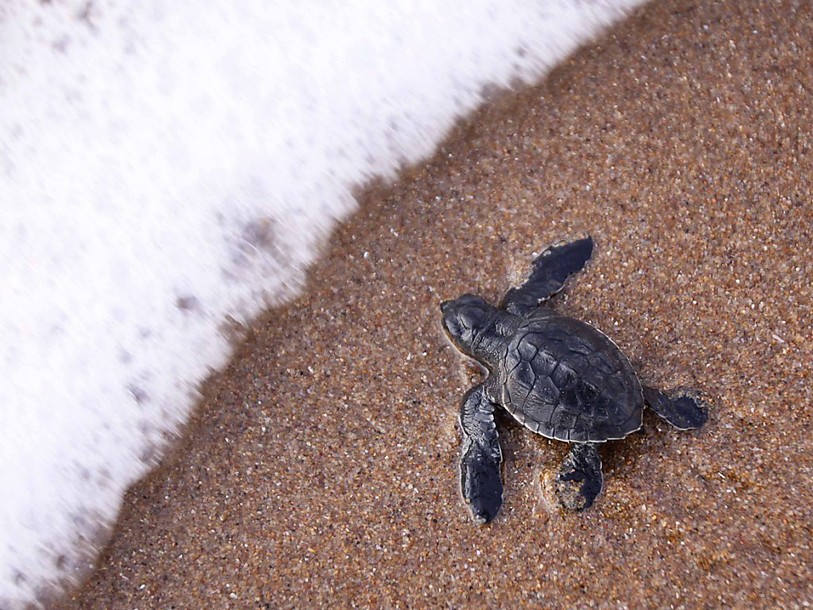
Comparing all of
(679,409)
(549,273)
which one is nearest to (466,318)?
(549,273)

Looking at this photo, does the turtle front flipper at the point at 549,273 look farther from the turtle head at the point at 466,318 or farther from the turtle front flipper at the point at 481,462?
the turtle front flipper at the point at 481,462

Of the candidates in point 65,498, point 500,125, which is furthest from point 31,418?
point 500,125

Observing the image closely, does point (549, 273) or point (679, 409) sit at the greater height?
point (549, 273)

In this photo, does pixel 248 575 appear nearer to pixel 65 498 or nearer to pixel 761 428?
pixel 65 498

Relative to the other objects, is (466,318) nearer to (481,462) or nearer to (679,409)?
(481,462)

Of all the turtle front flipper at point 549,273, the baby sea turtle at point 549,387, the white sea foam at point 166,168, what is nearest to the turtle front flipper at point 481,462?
the baby sea turtle at point 549,387
